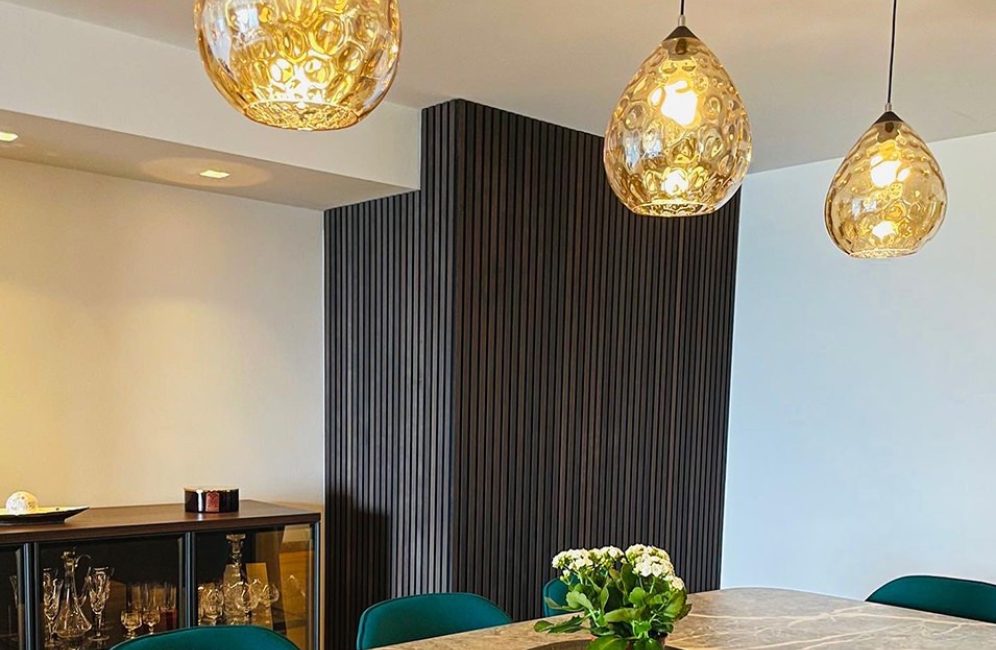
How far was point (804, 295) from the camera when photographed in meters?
4.34

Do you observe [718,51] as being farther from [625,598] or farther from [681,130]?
[625,598]

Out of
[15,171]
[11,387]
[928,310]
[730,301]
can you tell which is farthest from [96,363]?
[928,310]

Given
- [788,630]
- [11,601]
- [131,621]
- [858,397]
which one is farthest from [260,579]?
[858,397]

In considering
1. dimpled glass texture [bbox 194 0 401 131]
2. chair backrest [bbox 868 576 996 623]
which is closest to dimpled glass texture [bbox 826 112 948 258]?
chair backrest [bbox 868 576 996 623]

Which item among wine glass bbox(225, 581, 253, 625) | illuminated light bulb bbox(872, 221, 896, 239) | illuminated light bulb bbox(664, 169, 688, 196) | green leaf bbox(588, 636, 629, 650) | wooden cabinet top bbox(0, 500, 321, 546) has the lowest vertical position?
wine glass bbox(225, 581, 253, 625)

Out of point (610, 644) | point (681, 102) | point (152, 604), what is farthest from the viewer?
point (152, 604)

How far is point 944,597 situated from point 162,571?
2.57 m

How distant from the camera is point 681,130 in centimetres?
194

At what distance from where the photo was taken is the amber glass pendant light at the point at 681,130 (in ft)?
6.32

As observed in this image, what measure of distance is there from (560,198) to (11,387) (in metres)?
2.23

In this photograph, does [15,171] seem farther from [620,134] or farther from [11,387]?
[620,134]

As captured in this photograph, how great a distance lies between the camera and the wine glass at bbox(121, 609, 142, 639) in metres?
3.15

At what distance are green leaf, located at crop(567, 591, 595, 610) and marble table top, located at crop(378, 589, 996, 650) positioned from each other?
1.22 ft

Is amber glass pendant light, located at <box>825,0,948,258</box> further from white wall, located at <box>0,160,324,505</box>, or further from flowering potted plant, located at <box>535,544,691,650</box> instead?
white wall, located at <box>0,160,324,505</box>
